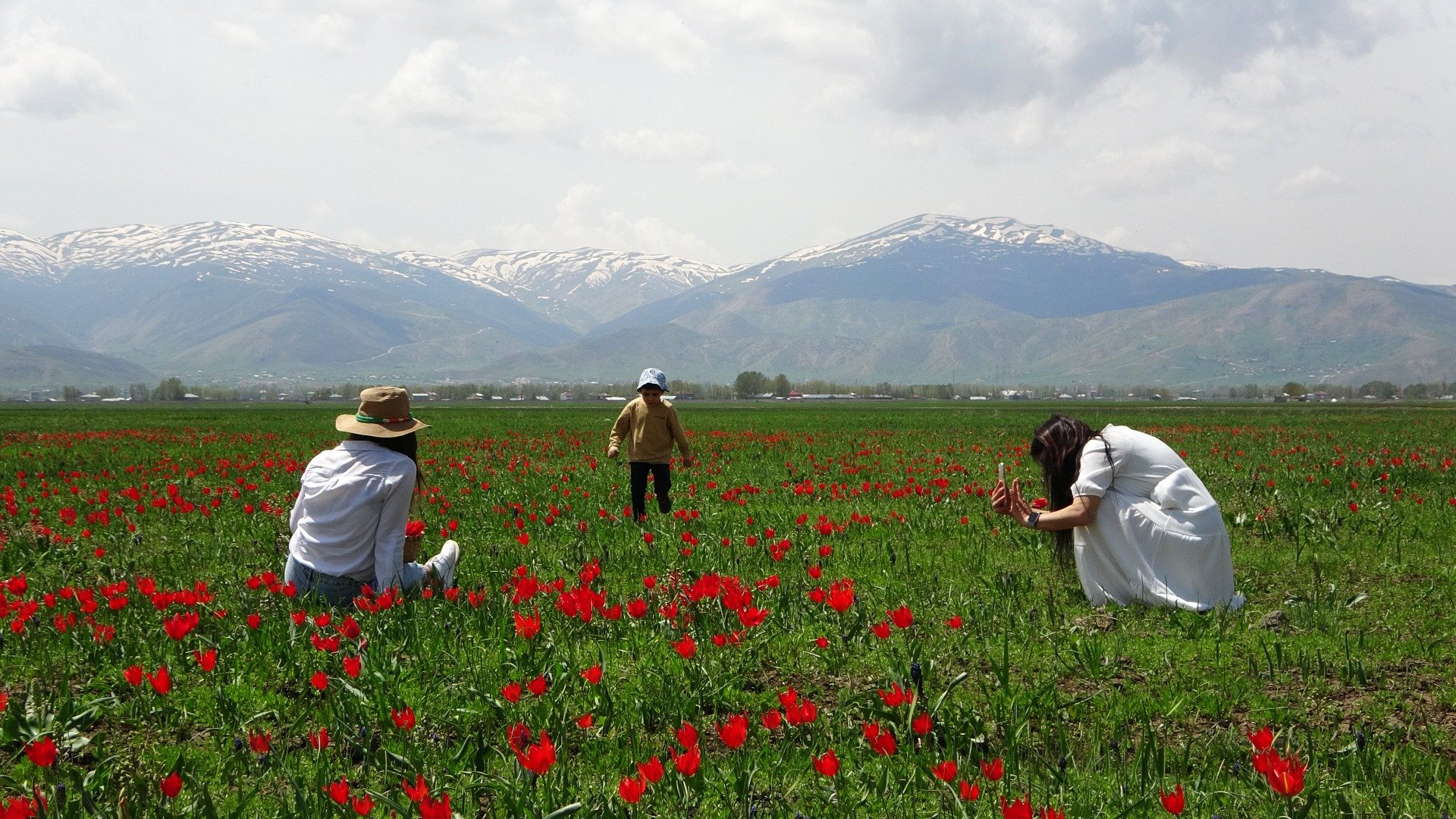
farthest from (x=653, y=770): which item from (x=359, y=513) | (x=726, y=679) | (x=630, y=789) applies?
(x=359, y=513)

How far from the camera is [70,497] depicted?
14.0 m

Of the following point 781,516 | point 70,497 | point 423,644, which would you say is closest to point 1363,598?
point 781,516

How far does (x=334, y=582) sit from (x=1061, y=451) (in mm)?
5725

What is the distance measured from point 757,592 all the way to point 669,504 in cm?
527

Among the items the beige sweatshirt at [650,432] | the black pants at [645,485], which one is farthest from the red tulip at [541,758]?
the beige sweatshirt at [650,432]

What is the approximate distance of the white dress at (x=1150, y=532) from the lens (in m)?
7.39

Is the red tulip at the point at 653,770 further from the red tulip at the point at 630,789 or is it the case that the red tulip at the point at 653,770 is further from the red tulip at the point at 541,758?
the red tulip at the point at 541,758

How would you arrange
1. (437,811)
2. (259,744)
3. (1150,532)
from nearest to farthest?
(437,811) → (259,744) → (1150,532)

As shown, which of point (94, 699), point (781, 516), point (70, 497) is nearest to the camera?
point (94, 699)

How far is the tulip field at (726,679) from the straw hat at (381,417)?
1312mm

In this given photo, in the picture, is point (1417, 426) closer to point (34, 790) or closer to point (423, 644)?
point (423, 644)

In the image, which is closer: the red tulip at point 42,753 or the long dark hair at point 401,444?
the red tulip at point 42,753

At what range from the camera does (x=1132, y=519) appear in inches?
→ 296

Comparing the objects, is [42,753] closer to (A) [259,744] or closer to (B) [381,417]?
(A) [259,744]
